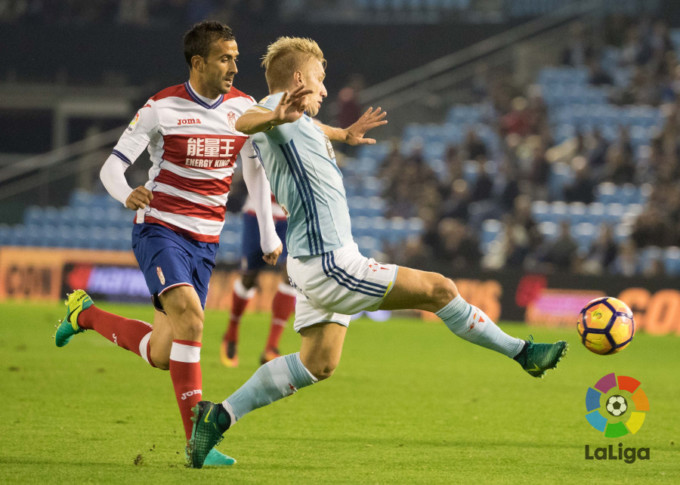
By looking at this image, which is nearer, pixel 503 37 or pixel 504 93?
pixel 504 93

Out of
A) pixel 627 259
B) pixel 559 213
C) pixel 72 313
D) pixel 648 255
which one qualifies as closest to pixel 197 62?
pixel 72 313

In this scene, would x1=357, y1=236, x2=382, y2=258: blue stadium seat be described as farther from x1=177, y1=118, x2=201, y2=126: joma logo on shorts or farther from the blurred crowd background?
x1=177, y1=118, x2=201, y2=126: joma logo on shorts

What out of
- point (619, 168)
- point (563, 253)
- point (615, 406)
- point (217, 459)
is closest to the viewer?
point (217, 459)

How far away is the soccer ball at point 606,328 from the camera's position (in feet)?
20.2

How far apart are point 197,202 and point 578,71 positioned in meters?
18.3

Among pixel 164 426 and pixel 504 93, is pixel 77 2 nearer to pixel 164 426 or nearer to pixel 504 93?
pixel 504 93

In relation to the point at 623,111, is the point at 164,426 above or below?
below

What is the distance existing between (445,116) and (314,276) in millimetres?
18243

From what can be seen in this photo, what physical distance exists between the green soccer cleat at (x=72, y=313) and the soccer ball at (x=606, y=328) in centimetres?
328

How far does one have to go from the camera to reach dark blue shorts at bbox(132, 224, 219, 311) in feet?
19.1

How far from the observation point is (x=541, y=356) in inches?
215

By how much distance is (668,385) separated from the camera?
Result: 988cm

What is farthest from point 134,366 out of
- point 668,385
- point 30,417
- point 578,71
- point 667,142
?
point 578,71

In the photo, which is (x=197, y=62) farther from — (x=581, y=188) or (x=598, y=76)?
(x=598, y=76)
